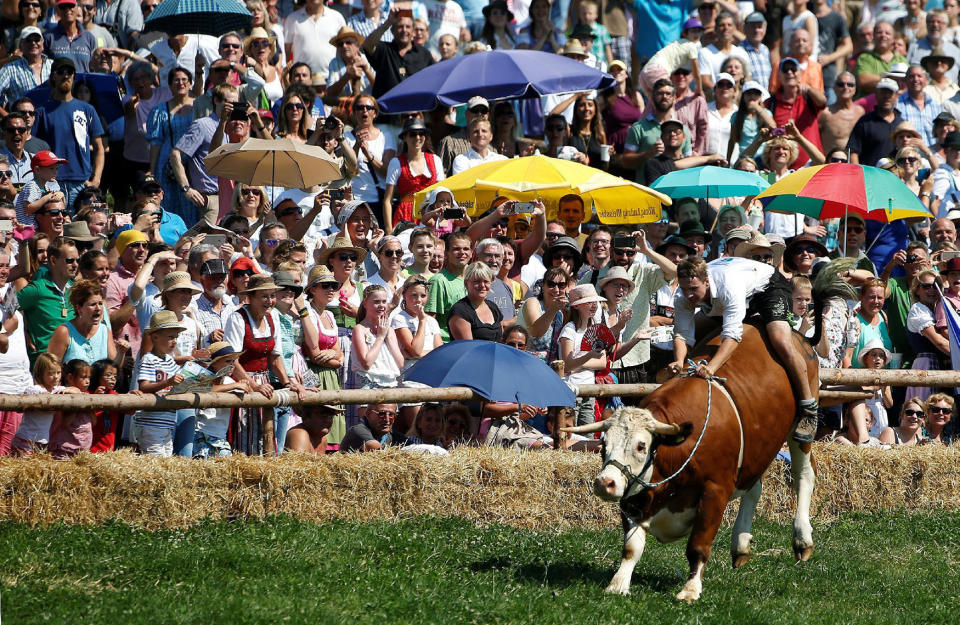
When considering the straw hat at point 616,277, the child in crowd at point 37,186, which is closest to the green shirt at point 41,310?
the child in crowd at point 37,186

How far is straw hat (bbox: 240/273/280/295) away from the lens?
12.8 meters

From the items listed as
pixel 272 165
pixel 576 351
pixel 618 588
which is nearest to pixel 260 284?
pixel 576 351

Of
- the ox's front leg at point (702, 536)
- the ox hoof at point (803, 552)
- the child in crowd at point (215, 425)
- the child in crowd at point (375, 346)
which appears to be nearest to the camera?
the ox's front leg at point (702, 536)

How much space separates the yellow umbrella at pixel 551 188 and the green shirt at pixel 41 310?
5269 millimetres

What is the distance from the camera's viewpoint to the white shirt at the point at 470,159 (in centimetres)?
1872

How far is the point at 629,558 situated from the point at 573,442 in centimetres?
364

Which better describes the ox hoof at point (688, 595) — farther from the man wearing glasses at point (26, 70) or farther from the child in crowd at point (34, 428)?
the man wearing glasses at point (26, 70)

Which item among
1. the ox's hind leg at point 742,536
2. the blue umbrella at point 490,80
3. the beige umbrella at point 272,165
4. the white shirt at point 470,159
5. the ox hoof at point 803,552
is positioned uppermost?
the blue umbrella at point 490,80

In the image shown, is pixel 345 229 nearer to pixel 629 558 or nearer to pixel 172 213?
pixel 172 213

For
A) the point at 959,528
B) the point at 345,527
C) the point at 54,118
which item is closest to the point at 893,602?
the point at 959,528

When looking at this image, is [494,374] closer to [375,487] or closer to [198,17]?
[375,487]

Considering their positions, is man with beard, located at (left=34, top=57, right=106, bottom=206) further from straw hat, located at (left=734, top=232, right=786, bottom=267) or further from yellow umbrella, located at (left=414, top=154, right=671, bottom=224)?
straw hat, located at (left=734, top=232, right=786, bottom=267)

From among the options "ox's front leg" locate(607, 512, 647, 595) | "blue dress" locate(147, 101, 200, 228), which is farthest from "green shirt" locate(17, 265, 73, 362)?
"ox's front leg" locate(607, 512, 647, 595)

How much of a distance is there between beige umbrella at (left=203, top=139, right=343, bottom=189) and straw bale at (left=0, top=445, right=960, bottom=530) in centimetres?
566
